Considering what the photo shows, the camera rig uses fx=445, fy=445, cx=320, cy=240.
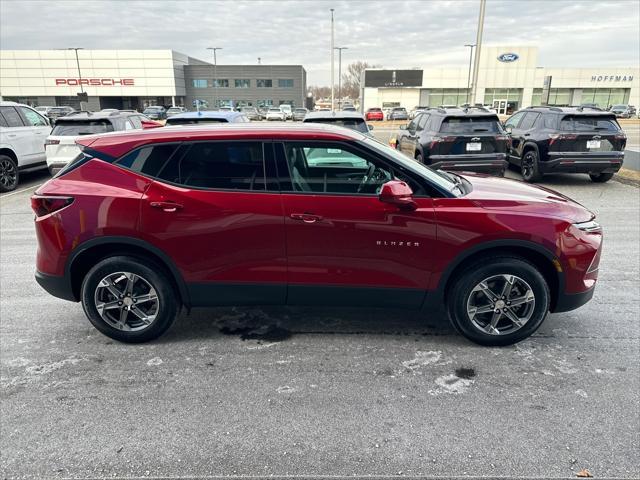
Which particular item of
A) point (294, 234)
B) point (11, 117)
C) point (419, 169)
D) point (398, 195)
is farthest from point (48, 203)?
point (11, 117)

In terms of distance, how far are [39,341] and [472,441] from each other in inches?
137

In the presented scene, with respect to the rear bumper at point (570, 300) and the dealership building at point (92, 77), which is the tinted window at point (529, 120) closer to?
the rear bumper at point (570, 300)

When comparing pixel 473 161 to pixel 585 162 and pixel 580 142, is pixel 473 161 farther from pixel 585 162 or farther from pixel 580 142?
pixel 585 162

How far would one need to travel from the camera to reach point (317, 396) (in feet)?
9.86

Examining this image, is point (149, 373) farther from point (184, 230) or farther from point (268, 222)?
point (268, 222)

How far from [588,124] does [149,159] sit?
32.8 ft

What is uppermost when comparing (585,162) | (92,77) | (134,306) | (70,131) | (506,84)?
(92,77)

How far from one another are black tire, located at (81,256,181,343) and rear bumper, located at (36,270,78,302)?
0.48ft

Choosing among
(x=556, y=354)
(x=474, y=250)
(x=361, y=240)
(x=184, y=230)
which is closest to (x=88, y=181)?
(x=184, y=230)

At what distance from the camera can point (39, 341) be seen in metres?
3.76

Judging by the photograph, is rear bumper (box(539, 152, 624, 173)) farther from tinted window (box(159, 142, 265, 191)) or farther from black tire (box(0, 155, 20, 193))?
black tire (box(0, 155, 20, 193))

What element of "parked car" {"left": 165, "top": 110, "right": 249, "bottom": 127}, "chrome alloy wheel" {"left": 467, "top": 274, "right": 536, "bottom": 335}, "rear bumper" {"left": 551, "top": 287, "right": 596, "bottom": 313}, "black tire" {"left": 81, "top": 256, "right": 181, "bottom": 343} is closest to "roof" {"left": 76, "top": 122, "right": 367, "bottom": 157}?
"black tire" {"left": 81, "top": 256, "right": 181, "bottom": 343}

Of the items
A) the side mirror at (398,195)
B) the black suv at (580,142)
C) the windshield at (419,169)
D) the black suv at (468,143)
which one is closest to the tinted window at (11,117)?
the black suv at (468,143)

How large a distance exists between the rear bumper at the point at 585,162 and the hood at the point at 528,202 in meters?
7.27
